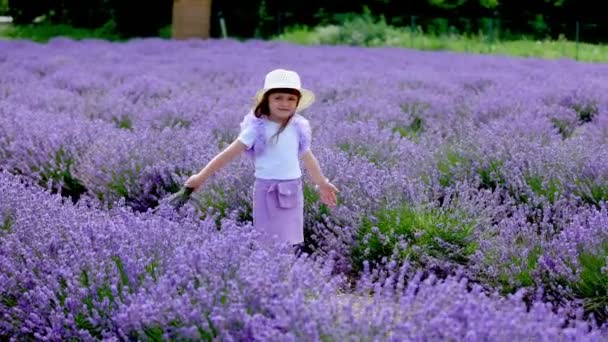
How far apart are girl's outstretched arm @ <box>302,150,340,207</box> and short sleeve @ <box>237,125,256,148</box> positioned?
22 centimetres

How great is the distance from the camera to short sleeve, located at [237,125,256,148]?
8.69 ft

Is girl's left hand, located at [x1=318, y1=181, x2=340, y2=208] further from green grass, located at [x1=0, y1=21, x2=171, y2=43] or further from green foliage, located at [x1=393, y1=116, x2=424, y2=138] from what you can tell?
green grass, located at [x1=0, y1=21, x2=171, y2=43]

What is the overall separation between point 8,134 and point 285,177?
2353 millimetres

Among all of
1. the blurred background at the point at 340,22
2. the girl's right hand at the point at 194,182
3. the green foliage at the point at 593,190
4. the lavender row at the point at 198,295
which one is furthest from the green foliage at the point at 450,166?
the blurred background at the point at 340,22

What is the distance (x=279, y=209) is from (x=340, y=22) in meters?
21.3

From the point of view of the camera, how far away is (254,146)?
2.70 m

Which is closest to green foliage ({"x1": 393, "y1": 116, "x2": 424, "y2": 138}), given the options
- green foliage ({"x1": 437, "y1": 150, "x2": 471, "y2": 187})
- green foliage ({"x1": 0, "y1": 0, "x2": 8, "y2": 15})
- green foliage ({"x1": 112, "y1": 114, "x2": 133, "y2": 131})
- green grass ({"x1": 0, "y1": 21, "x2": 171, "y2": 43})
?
green foliage ({"x1": 437, "y1": 150, "x2": 471, "y2": 187})

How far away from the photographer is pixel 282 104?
2.64m

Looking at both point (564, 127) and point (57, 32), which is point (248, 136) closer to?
point (564, 127)

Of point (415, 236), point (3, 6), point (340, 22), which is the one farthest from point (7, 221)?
point (3, 6)

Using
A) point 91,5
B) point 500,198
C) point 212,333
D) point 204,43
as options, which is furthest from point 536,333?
point 91,5

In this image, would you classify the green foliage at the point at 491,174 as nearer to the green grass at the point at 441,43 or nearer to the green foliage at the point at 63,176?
the green foliage at the point at 63,176

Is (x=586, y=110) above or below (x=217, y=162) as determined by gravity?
below

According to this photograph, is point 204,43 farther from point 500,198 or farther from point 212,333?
point 212,333
